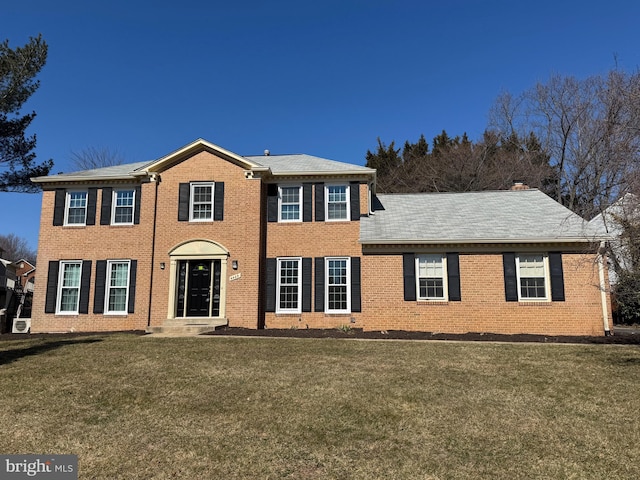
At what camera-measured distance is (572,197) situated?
2869 cm

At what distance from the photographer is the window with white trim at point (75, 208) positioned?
664 inches

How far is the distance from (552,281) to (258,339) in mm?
9656

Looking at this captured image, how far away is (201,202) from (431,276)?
871cm

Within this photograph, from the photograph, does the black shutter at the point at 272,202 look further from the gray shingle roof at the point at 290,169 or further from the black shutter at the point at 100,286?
the black shutter at the point at 100,286

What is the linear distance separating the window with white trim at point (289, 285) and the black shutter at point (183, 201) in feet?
Answer: 12.7

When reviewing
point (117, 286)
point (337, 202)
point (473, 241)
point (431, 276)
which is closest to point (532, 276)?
point (473, 241)

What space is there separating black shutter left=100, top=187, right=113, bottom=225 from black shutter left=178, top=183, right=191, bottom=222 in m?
2.83

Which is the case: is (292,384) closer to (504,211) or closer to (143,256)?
(143,256)

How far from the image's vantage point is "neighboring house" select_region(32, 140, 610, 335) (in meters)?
14.6

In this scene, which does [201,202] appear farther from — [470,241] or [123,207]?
[470,241]

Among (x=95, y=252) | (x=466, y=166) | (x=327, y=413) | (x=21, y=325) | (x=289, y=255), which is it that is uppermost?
(x=466, y=166)

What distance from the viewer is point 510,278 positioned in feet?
47.8

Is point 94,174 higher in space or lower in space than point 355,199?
higher

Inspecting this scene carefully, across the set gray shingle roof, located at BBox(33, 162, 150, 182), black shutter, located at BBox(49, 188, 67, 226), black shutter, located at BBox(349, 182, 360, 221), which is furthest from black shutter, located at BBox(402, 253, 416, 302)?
black shutter, located at BBox(49, 188, 67, 226)
